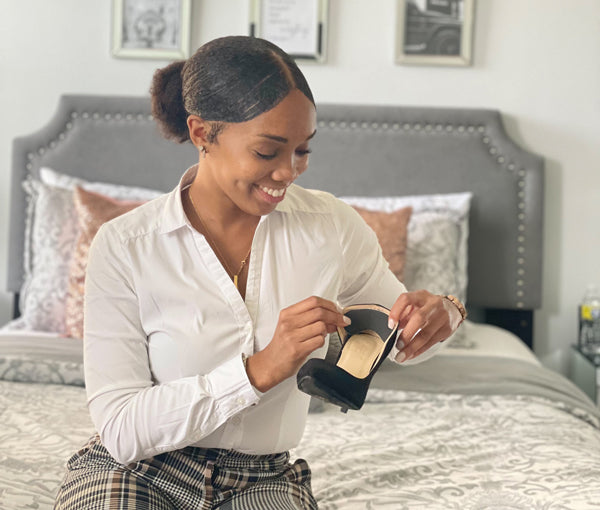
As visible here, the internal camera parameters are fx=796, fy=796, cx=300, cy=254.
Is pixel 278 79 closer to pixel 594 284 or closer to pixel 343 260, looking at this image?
pixel 343 260

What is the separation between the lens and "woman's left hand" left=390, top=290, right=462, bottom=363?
1.20 meters

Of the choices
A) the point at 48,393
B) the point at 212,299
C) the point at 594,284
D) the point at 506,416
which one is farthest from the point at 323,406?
the point at 594,284

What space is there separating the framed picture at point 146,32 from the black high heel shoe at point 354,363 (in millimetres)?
1996

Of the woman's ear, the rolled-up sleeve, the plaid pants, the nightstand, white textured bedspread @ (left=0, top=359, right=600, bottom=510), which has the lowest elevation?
the nightstand

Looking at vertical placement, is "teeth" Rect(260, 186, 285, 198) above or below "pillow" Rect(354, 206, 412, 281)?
above

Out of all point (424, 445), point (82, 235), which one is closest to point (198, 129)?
point (424, 445)

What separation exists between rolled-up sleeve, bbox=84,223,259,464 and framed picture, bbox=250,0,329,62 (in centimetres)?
191

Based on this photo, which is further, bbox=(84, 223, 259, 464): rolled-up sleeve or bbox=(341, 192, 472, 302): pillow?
bbox=(341, 192, 472, 302): pillow

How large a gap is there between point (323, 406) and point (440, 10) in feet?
5.52

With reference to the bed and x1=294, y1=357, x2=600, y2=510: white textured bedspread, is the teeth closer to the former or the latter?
the bed

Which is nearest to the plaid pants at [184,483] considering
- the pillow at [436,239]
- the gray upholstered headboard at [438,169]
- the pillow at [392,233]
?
the pillow at [392,233]

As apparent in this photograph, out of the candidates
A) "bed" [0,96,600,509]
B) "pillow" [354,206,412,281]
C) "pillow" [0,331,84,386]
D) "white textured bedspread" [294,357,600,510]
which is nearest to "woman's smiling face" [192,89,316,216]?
"bed" [0,96,600,509]

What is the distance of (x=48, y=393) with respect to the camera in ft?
6.81

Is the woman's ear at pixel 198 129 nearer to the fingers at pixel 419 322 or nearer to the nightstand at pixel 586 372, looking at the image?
the fingers at pixel 419 322
